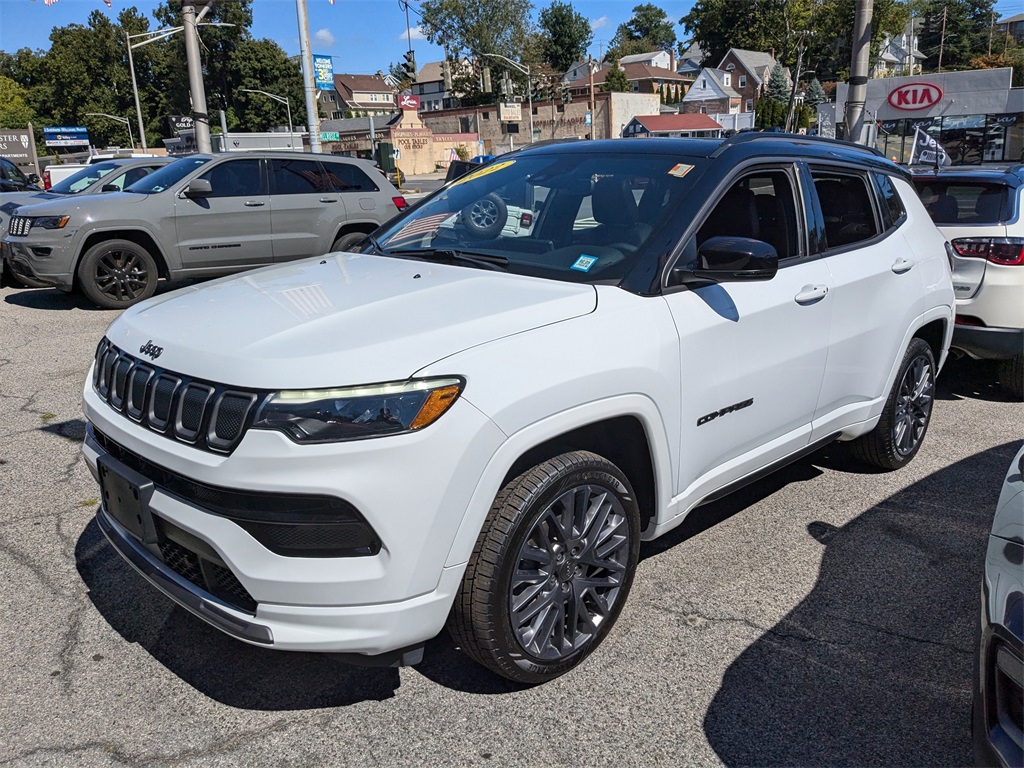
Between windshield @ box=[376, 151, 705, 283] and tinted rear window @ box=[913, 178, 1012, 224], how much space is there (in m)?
3.35

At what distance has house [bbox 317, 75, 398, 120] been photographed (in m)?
120

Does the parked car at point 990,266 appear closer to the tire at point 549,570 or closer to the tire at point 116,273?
the tire at point 549,570

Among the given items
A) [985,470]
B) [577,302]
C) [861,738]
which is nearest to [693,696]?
[861,738]

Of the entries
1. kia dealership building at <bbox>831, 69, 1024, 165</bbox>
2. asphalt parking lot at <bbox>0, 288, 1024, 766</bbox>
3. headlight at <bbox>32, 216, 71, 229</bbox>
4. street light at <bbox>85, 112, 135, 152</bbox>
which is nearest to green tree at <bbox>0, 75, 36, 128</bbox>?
street light at <bbox>85, 112, 135, 152</bbox>

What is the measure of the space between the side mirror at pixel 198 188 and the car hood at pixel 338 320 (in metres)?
6.37

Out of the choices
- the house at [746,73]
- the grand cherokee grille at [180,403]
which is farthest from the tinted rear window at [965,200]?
the house at [746,73]

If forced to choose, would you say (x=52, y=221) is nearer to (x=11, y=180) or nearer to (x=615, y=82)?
(x=11, y=180)

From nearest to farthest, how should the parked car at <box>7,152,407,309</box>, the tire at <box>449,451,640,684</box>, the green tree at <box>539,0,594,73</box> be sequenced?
the tire at <box>449,451,640,684</box> < the parked car at <box>7,152,407,309</box> < the green tree at <box>539,0,594,73</box>

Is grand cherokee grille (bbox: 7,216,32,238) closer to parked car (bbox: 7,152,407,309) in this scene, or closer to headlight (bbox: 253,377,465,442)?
parked car (bbox: 7,152,407,309)

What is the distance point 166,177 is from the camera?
980cm

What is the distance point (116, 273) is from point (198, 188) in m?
1.34

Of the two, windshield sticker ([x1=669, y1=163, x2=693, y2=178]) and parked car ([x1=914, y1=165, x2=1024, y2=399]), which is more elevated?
windshield sticker ([x1=669, y1=163, x2=693, y2=178])

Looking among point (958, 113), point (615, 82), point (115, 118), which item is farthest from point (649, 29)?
point (958, 113)

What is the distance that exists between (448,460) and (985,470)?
373cm
